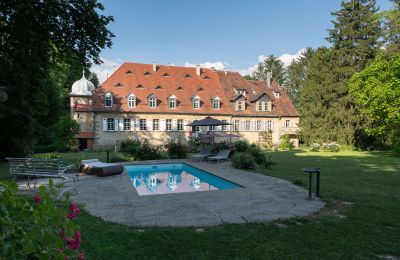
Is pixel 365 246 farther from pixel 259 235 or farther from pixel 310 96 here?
pixel 310 96

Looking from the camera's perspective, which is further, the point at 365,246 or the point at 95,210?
the point at 95,210

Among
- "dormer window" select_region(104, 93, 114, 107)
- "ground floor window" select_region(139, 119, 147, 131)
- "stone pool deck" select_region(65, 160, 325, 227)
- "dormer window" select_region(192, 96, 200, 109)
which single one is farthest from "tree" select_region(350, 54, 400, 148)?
"dormer window" select_region(104, 93, 114, 107)

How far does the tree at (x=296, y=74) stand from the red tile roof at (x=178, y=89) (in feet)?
93.4

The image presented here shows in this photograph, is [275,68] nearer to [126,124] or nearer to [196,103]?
[196,103]

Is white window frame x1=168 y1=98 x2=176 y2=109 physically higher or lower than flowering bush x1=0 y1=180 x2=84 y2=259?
higher

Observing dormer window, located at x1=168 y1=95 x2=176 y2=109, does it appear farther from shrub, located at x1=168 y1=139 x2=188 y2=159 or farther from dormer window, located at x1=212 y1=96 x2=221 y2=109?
shrub, located at x1=168 y1=139 x2=188 y2=159

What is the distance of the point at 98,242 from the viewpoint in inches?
180

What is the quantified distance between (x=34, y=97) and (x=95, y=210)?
6665 mm

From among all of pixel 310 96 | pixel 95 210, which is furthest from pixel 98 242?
pixel 310 96

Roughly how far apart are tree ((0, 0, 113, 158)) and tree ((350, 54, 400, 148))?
25.3 metres

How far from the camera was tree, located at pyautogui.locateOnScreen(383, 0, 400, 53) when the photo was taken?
1289 inches

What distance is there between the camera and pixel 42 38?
8445 millimetres

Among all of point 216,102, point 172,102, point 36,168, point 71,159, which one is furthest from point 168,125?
point 36,168

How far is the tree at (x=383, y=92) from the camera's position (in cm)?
2491
